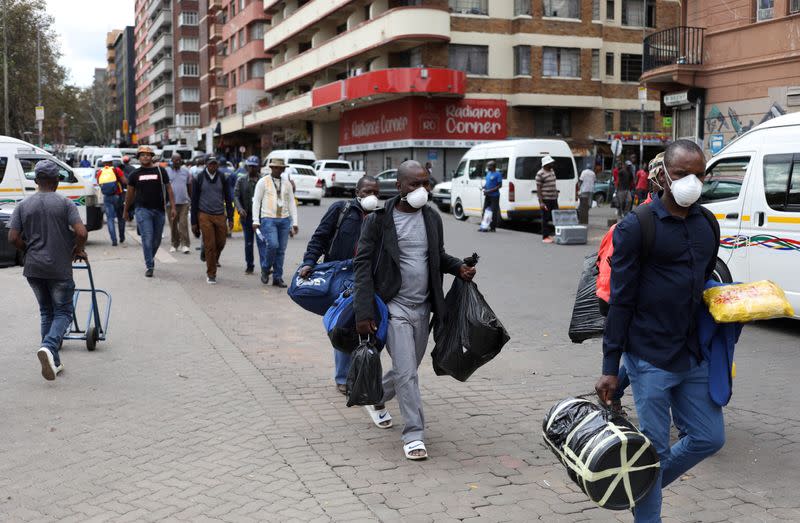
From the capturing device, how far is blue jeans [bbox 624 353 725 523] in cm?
375

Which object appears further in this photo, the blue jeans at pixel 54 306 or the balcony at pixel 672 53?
the balcony at pixel 672 53

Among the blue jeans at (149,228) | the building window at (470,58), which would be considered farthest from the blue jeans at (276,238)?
the building window at (470,58)

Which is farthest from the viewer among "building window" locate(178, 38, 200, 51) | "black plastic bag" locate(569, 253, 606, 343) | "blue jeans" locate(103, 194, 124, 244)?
"building window" locate(178, 38, 200, 51)

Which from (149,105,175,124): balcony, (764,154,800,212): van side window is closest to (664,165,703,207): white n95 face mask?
(764,154,800,212): van side window

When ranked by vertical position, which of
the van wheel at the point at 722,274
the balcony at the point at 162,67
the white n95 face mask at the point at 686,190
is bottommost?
the van wheel at the point at 722,274

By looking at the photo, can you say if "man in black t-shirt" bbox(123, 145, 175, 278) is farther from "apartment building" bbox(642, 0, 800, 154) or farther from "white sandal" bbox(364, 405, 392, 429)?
"apartment building" bbox(642, 0, 800, 154)

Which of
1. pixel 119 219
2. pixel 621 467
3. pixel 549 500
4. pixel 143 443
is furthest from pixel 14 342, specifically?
pixel 119 219

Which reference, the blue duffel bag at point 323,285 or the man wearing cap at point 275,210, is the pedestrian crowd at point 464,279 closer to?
the blue duffel bag at point 323,285

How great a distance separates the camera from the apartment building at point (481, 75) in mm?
41406

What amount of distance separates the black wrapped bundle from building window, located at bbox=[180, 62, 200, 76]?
9812cm

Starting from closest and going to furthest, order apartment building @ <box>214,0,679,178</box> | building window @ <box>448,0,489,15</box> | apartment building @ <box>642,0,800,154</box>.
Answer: apartment building @ <box>642,0,800,154</box> → apartment building @ <box>214,0,679,178</box> → building window @ <box>448,0,489,15</box>

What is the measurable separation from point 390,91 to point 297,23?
16.2 metres

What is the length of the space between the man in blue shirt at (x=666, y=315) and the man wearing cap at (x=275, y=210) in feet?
28.7

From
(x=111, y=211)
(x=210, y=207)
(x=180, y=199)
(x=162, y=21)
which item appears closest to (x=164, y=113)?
(x=162, y=21)
